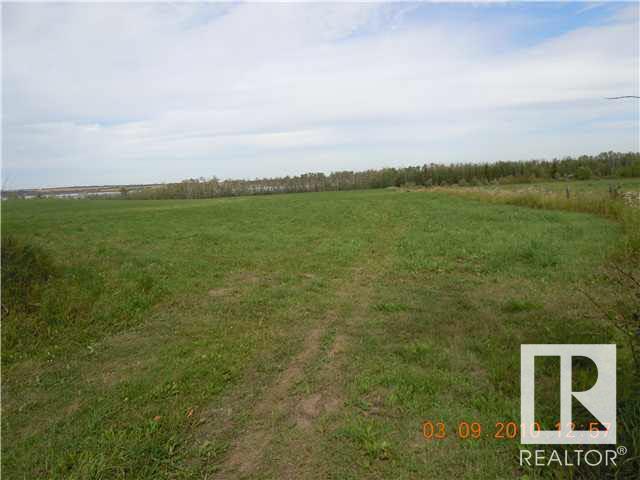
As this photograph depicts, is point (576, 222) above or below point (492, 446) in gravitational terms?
above

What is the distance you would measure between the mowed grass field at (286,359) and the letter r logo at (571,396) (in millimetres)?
127

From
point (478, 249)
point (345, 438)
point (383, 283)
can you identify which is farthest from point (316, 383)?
point (478, 249)

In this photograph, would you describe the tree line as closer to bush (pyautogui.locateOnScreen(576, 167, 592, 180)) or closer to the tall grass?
bush (pyautogui.locateOnScreen(576, 167, 592, 180))

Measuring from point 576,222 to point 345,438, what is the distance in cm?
1454

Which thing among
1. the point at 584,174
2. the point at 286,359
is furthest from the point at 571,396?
the point at 584,174

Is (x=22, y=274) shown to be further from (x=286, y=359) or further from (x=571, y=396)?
(x=571, y=396)

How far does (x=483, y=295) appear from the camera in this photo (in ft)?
22.2

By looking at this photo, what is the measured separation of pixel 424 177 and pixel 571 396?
82530 mm

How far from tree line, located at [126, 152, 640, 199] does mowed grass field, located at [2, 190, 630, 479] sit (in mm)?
62231

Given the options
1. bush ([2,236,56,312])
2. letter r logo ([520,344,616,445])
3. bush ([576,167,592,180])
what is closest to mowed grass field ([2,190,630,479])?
letter r logo ([520,344,616,445])

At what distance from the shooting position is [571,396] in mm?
3357

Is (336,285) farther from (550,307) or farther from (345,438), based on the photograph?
(345,438)

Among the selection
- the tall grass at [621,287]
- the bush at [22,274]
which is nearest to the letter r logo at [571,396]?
the tall grass at [621,287]

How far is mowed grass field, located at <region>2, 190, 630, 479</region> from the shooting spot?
3.10 meters
